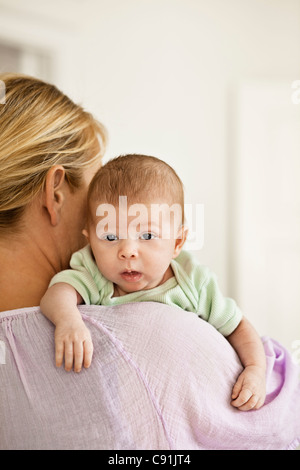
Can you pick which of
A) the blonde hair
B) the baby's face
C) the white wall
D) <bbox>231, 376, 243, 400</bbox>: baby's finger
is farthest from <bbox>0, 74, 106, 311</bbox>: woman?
the white wall

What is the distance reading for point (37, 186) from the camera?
97 cm

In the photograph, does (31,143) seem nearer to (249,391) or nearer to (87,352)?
(87,352)

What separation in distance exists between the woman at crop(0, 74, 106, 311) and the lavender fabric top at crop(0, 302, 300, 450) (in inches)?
5.4

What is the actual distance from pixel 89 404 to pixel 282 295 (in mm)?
2937

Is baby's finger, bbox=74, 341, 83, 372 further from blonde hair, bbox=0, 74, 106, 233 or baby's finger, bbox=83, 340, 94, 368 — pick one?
blonde hair, bbox=0, 74, 106, 233

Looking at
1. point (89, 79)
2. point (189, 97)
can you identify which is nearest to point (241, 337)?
point (89, 79)

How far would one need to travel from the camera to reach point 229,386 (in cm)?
81

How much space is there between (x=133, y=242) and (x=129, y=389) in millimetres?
237

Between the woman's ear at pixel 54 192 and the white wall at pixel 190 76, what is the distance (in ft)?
A: 6.46

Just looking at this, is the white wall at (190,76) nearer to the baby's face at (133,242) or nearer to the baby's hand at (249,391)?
the baby's face at (133,242)

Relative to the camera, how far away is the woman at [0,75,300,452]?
72 cm

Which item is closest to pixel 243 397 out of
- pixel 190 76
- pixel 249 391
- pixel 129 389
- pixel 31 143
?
pixel 249 391

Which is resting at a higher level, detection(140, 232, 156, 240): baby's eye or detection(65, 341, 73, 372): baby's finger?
detection(140, 232, 156, 240): baby's eye

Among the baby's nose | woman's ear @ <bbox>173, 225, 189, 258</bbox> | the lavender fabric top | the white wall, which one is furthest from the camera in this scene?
the white wall
